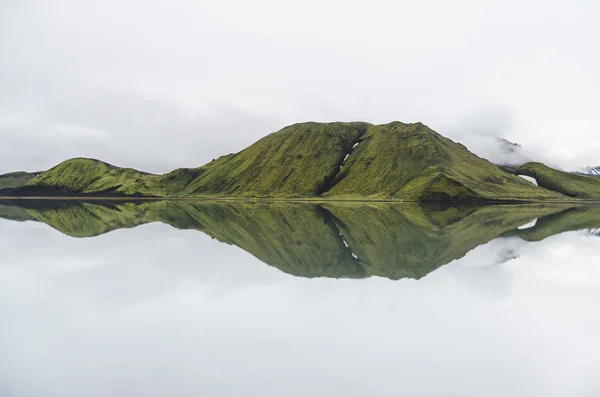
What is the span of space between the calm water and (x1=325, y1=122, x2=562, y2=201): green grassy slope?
422 ft

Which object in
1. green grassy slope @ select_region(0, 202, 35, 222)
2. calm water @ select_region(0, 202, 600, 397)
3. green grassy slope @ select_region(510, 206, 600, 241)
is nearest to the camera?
calm water @ select_region(0, 202, 600, 397)

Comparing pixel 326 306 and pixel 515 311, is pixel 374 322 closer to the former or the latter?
pixel 326 306

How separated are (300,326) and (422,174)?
163m

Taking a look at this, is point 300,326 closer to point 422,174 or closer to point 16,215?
point 16,215

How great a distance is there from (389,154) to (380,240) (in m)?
165

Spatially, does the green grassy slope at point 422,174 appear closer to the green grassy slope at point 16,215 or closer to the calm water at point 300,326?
the green grassy slope at point 16,215

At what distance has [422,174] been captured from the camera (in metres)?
164

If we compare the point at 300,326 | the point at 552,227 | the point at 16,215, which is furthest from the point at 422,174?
the point at 300,326

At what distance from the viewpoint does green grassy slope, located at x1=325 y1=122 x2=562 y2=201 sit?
142875 mm

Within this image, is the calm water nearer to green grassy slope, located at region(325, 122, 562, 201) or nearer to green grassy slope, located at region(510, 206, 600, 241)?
green grassy slope, located at region(510, 206, 600, 241)

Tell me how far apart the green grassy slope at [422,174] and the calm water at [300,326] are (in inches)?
5060

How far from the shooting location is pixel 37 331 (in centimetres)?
1030

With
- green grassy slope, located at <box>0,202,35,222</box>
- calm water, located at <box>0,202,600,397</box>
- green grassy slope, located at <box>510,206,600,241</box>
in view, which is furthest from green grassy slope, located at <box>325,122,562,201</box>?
calm water, located at <box>0,202,600,397</box>

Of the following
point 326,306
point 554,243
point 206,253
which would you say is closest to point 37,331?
point 326,306
